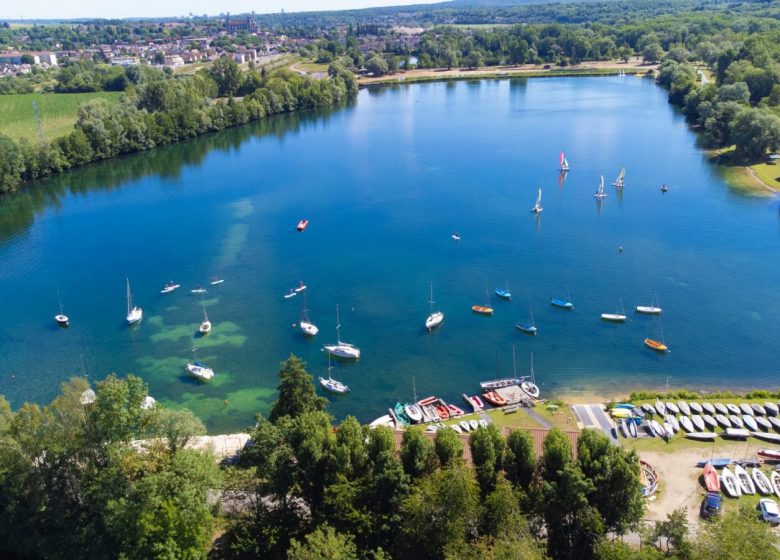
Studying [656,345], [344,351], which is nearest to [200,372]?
[344,351]

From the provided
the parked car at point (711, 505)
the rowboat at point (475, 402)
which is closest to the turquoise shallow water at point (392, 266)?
the rowboat at point (475, 402)

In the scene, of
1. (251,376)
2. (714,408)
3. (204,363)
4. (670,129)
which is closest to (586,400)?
(714,408)

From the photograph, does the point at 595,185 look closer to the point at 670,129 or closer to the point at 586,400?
the point at 670,129

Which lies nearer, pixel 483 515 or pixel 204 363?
pixel 483 515

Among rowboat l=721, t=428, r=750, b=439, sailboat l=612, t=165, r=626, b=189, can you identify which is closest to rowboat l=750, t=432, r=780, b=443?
rowboat l=721, t=428, r=750, b=439

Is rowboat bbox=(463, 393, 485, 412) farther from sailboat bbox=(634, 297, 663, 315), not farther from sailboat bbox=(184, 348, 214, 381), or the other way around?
sailboat bbox=(184, 348, 214, 381)

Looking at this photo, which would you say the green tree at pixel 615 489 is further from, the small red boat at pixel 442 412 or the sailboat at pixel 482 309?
the sailboat at pixel 482 309
